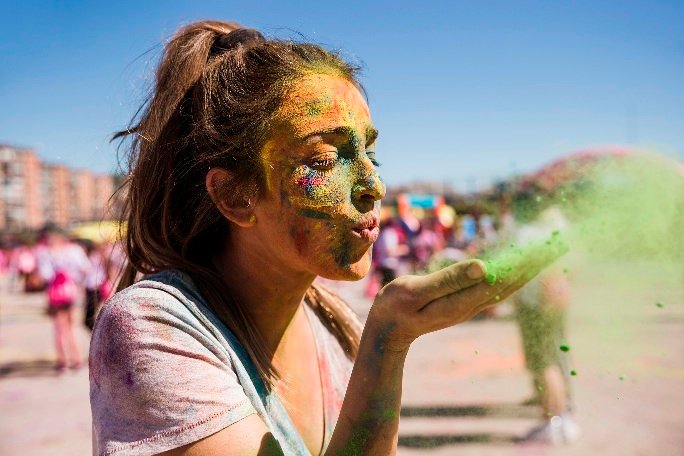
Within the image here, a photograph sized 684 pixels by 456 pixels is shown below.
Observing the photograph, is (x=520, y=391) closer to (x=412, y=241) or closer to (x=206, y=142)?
(x=206, y=142)

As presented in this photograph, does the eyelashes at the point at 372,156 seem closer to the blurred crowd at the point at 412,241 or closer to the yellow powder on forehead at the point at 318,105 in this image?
the yellow powder on forehead at the point at 318,105

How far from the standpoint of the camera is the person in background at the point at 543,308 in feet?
4.18

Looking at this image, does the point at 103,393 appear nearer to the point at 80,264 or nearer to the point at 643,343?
the point at 643,343

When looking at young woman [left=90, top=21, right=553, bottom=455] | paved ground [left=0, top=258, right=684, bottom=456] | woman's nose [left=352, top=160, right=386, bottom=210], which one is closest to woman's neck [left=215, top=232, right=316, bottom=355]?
young woman [left=90, top=21, right=553, bottom=455]

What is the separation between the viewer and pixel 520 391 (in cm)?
570

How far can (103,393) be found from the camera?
45.9 inches

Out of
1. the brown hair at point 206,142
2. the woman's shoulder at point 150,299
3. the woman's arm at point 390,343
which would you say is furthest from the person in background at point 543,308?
the woman's shoulder at point 150,299

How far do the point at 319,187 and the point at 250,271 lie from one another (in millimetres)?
290

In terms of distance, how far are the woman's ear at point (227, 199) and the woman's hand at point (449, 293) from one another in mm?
384

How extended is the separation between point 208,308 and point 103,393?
0.28m

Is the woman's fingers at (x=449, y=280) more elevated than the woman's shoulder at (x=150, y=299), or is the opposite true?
the woman's fingers at (x=449, y=280)

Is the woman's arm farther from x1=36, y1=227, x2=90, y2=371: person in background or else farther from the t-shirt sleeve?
x1=36, y1=227, x2=90, y2=371: person in background

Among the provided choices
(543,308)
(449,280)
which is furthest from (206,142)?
(543,308)

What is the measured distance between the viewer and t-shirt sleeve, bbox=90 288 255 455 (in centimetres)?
111
